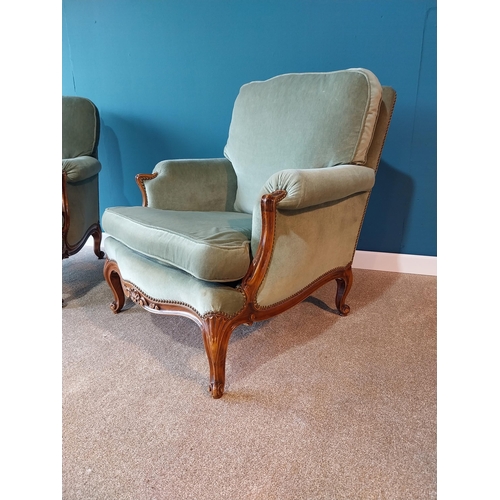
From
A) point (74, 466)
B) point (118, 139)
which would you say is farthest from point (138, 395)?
point (118, 139)

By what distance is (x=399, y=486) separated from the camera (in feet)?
2.83

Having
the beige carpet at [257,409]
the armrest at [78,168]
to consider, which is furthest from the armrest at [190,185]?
the beige carpet at [257,409]

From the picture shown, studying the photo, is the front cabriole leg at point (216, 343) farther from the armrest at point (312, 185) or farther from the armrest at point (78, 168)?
the armrest at point (78, 168)

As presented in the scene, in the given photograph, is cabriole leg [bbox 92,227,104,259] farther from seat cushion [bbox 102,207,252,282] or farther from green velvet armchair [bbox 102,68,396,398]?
seat cushion [bbox 102,207,252,282]

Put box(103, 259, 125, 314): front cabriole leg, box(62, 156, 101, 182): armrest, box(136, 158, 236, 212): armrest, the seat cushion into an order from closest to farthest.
A: the seat cushion
box(103, 259, 125, 314): front cabriole leg
box(136, 158, 236, 212): armrest
box(62, 156, 101, 182): armrest

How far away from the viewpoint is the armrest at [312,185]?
1098 mm

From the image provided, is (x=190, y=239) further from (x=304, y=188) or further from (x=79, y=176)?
(x=79, y=176)

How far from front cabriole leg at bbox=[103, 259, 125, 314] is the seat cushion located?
0.49 feet

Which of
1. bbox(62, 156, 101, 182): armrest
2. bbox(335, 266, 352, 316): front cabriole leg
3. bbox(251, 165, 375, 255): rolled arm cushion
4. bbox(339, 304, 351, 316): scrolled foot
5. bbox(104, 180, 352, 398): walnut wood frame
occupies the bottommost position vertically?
bbox(339, 304, 351, 316): scrolled foot

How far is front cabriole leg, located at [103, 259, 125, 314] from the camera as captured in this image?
156 centimetres

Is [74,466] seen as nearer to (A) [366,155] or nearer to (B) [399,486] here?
(B) [399,486]

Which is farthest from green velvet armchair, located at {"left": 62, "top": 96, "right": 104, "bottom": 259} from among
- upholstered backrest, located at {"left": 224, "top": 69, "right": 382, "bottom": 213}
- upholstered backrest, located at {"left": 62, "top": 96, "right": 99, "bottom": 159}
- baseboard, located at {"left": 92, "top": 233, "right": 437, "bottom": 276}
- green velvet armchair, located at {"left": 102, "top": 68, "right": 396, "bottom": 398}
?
baseboard, located at {"left": 92, "top": 233, "right": 437, "bottom": 276}
